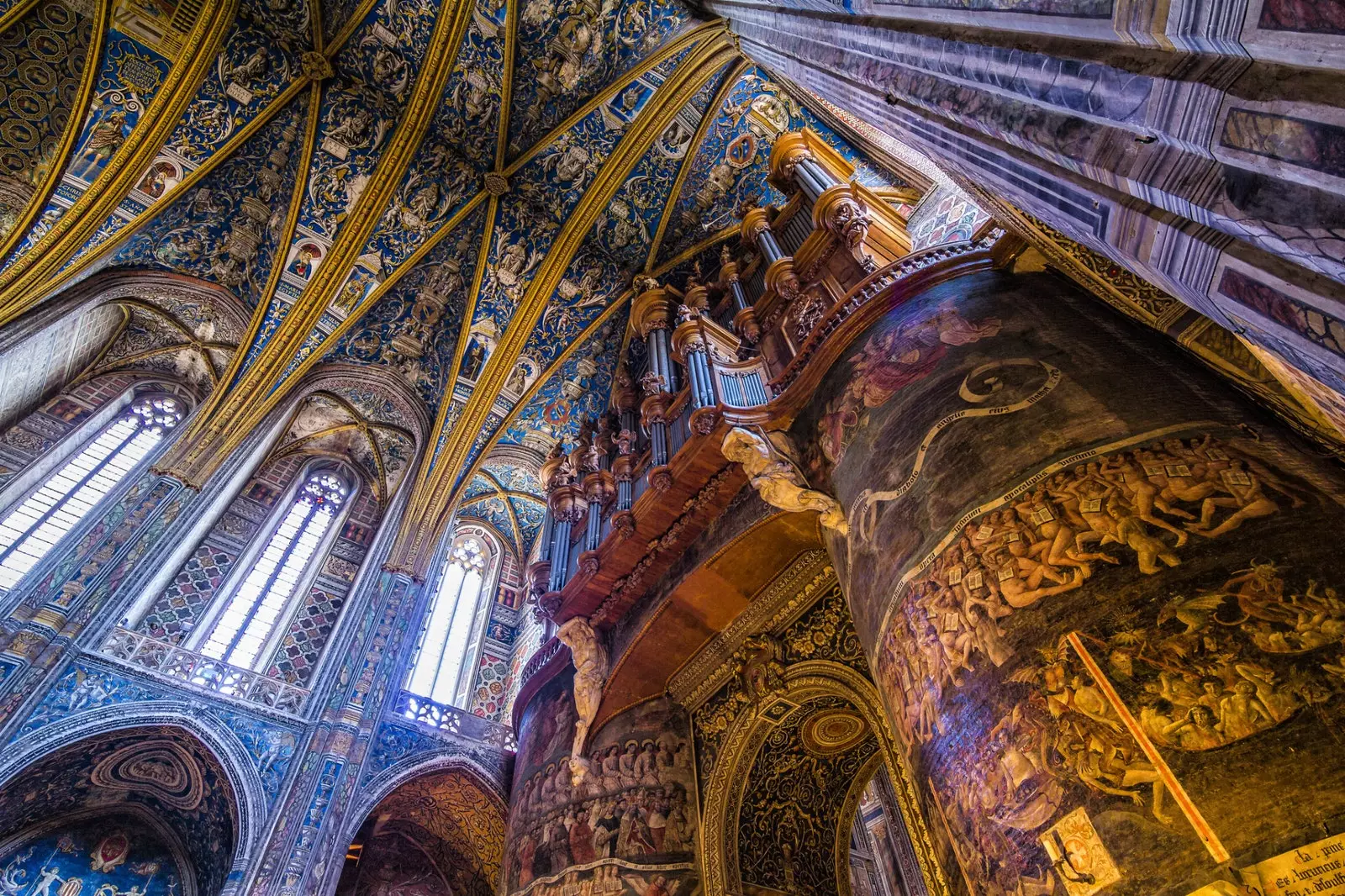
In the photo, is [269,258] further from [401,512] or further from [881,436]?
[881,436]

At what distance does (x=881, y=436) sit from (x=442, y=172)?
31.2ft

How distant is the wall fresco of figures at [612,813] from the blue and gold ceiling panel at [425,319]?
691cm

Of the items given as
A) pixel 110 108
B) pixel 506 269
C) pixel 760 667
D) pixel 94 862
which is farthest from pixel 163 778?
pixel 110 108

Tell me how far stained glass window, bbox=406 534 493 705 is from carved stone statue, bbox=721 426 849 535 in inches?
257

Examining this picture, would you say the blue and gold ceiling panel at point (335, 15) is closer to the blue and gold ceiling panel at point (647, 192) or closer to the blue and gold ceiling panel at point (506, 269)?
the blue and gold ceiling panel at point (506, 269)

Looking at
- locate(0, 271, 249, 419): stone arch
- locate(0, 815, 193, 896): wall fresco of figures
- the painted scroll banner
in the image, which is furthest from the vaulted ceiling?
the painted scroll banner

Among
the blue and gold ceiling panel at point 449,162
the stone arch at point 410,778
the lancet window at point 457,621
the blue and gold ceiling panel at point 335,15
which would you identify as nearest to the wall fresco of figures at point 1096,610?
the stone arch at point 410,778

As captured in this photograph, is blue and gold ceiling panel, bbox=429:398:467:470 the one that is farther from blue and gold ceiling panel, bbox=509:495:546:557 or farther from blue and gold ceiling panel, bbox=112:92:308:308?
blue and gold ceiling panel, bbox=112:92:308:308

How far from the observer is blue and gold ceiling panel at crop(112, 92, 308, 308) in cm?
1009

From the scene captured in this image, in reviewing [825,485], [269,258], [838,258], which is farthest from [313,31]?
[825,485]

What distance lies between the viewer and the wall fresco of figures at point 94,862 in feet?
23.4

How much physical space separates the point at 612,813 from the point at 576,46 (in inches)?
403

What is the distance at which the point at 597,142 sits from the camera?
1130cm

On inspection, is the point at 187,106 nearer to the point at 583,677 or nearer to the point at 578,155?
the point at 578,155
